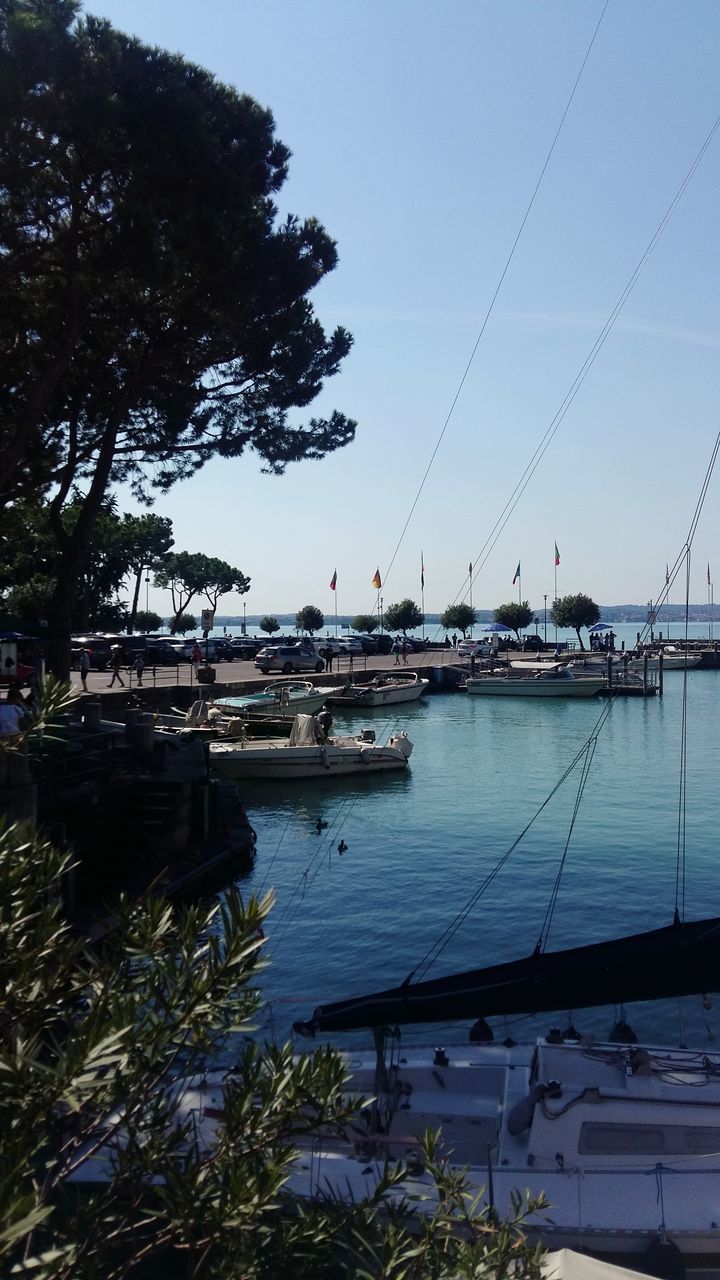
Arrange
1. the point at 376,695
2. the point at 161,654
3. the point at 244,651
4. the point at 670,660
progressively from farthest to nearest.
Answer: the point at 670,660
the point at 244,651
the point at 161,654
the point at 376,695

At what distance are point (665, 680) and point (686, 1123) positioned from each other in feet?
249

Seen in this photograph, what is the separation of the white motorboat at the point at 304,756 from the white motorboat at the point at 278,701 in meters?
4.95

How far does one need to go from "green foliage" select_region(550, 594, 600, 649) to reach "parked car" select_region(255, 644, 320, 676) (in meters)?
43.3

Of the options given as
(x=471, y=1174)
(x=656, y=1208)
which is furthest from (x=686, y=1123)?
(x=471, y=1174)

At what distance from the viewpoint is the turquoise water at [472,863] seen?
17.0 meters

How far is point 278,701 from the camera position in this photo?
150ft

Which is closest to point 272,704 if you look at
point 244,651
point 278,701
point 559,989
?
point 278,701

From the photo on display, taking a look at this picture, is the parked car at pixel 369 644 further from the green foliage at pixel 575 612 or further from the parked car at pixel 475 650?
the green foliage at pixel 575 612

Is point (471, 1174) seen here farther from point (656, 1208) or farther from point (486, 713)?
point (486, 713)

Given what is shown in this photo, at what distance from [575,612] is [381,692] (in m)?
48.2

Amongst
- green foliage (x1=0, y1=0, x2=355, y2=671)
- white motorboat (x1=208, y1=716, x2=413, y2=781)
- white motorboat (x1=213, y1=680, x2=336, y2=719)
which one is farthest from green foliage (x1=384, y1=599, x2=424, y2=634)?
green foliage (x1=0, y1=0, x2=355, y2=671)

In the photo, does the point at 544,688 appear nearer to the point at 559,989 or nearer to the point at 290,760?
the point at 290,760

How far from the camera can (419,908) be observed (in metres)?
20.6

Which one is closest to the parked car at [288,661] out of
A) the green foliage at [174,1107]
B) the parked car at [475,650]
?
the parked car at [475,650]
